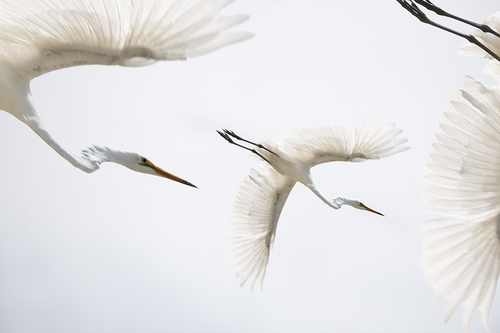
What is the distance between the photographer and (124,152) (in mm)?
3246

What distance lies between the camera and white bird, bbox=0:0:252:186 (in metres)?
2.13

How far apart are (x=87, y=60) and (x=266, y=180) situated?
369cm

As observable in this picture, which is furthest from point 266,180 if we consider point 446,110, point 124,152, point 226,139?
point 446,110

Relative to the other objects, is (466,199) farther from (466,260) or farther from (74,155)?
(74,155)

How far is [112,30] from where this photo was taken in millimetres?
2354

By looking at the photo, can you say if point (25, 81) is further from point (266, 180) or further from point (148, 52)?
point (266, 180)

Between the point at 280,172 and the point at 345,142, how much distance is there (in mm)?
823

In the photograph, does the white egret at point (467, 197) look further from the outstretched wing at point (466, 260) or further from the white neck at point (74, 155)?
the white neck at point (74, 155)

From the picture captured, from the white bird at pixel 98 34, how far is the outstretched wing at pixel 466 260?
1095 millimetres

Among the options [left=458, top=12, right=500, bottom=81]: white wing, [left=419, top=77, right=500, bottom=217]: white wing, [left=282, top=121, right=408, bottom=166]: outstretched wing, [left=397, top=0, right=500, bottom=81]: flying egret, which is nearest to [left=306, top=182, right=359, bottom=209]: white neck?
[left=282, top=121, right=408, bottom=166]: outstretched wing

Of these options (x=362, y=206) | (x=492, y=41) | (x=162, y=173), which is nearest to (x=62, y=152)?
(x=162, y=173)

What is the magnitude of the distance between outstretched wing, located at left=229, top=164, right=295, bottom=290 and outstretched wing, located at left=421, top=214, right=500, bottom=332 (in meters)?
3.95

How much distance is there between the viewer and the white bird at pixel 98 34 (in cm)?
213

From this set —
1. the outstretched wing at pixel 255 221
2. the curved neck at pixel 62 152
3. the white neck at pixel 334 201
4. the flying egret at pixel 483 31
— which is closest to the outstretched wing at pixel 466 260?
the flying egret at pixel 483 31
